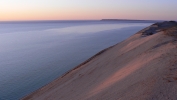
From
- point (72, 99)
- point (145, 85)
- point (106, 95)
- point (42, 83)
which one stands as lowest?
point (42, 83)

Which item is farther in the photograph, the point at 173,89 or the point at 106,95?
the point at 106,95

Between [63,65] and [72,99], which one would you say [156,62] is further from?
[63,65]

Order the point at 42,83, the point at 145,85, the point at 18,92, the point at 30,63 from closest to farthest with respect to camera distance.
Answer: the point at 145,85
the point at 18,92
the point at 42,83
the point at 30,63

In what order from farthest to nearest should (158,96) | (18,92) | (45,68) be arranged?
1. (45,68)
2. (18,92)
3. (158,96)

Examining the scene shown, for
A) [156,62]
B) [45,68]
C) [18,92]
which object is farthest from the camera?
[45,68]

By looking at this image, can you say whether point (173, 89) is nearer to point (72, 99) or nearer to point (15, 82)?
point (72, 99)

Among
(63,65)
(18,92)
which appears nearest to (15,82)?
(18,92)

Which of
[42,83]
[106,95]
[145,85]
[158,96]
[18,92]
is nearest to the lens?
[158,96]

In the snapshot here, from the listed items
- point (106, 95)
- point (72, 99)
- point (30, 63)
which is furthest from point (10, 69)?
point (106, 95)

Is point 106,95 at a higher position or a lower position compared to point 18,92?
higher
